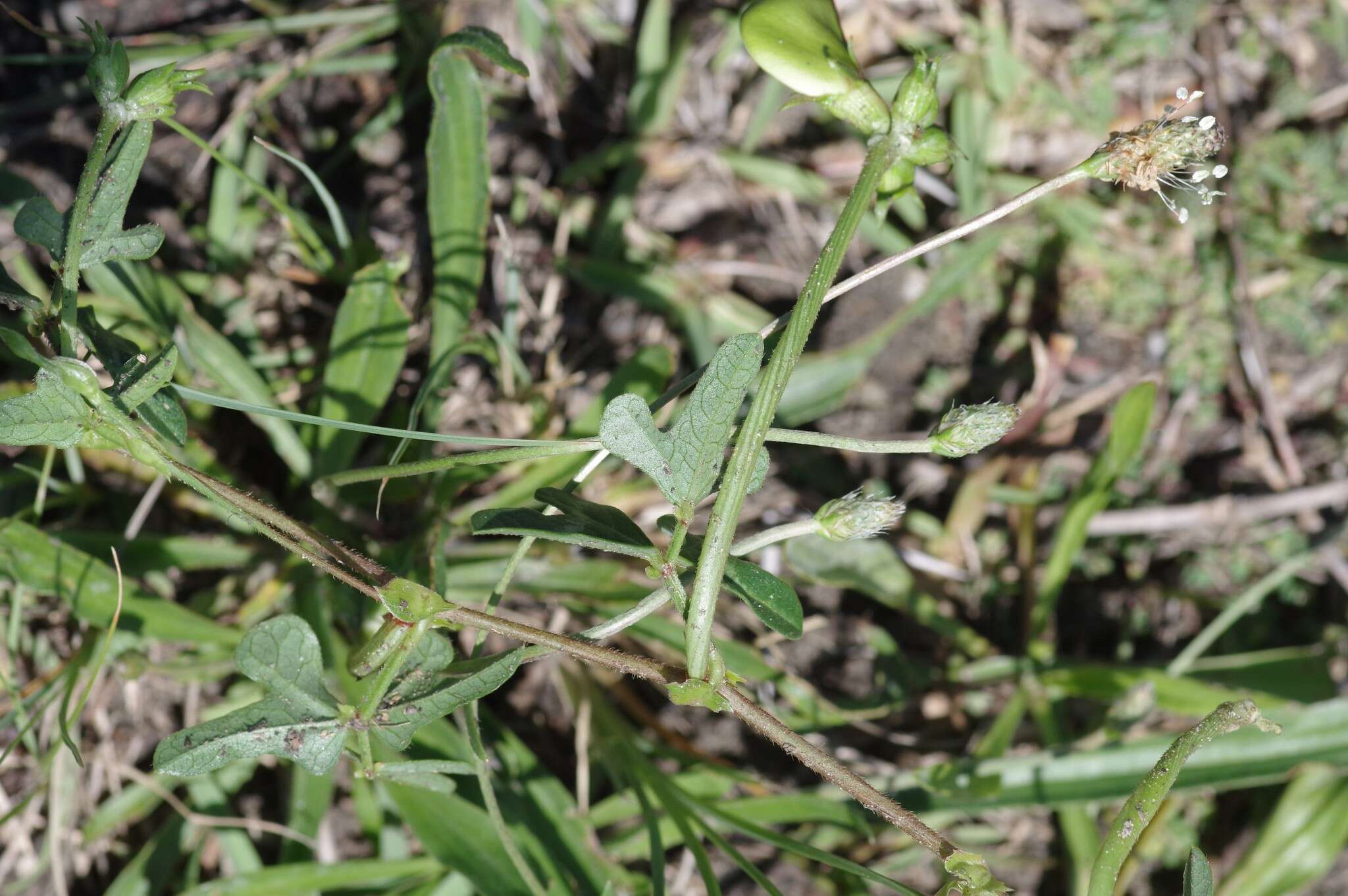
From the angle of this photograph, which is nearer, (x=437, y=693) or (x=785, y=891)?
(x=437, y=693)

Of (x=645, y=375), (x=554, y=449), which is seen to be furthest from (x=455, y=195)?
(x=554, y=449)

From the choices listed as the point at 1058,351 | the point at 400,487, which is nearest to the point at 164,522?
the point at 400,487

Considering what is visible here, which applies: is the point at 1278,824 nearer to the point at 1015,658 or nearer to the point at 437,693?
the point at 1015,658

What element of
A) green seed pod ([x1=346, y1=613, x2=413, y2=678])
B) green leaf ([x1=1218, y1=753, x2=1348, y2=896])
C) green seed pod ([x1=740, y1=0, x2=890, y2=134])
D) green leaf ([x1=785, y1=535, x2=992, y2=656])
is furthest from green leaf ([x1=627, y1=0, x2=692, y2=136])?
green leaf ([x1=1218, y1=753, x2=1348, y2=896])

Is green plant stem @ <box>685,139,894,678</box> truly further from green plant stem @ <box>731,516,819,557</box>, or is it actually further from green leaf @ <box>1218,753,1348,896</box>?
green leaf @ <box>1218,753,1348,896</box>

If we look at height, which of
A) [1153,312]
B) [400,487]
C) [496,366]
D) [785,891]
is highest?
[1153,312]
